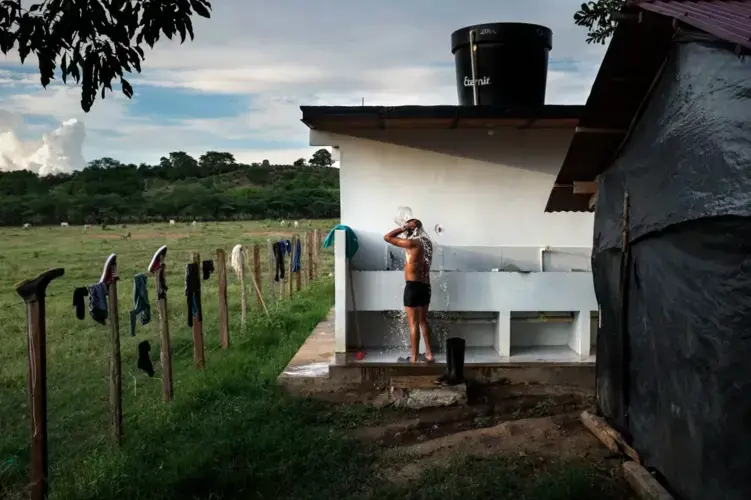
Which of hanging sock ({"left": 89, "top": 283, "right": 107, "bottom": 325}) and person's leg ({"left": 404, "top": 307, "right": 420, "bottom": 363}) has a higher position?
hanging sock ({"left": 89, "top": 283, "right": 107, "bottom": 325})

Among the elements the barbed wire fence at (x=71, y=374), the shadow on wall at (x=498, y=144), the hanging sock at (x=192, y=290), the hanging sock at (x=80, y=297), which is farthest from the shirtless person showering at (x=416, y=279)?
the hanging sock at (x=80, y=297)

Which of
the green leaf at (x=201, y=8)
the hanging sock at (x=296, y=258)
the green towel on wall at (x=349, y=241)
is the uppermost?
the green leaf at (x=201, y=8)

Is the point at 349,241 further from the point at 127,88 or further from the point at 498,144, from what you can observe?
the point at 127,88

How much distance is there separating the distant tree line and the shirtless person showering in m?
40.0

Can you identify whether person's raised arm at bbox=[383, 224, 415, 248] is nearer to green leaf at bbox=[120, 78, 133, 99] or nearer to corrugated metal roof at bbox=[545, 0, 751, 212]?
corrugated metal roof at bbox=[545, 0, 751, 212]

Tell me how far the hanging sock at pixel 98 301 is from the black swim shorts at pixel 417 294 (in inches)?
124

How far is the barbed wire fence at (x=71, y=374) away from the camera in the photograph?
4660mm

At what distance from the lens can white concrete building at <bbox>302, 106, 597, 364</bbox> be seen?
8.20 meters

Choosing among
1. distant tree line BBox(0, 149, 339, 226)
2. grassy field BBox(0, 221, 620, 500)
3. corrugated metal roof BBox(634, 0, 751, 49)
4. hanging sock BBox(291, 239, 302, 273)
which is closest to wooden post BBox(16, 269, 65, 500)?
grassy field BBox(0, 221, 620, 500)

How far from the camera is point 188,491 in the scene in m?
4.95

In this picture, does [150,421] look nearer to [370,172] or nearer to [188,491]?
[188,491]

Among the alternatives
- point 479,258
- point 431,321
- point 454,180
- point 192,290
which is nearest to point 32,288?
point 192,290

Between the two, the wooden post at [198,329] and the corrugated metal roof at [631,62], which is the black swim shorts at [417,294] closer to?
the corrugated metal roof at [631,62]

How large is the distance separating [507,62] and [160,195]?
174ft
